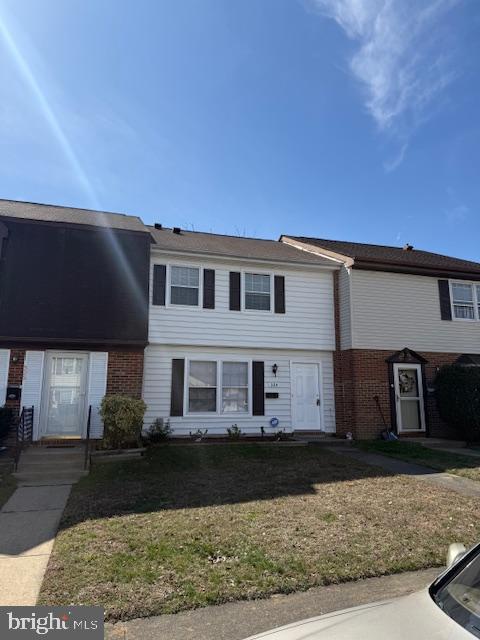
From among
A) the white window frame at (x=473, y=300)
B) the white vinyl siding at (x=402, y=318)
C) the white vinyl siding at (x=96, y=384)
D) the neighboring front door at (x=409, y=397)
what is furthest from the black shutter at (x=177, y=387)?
the white window frame at (x=473, y=300)

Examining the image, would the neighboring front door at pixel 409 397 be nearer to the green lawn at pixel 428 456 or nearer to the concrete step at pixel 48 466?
the green lawn at pixel 428 456

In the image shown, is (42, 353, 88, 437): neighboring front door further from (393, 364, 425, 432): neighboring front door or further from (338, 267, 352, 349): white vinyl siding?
(393, 364, 425, 432): neighboring front door

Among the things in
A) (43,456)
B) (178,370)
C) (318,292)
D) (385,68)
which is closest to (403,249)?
(318,292)

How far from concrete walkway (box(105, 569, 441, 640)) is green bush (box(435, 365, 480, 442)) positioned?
962 centimetres

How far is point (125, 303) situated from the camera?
11.9m

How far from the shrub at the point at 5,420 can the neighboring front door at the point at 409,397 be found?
35.1 ft

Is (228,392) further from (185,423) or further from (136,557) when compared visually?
(136,557)

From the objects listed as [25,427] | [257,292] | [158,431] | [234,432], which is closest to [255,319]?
[257,292]

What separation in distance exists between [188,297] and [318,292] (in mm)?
4261

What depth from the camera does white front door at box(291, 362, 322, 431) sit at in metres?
13.5

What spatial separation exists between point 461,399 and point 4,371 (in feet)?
40.8

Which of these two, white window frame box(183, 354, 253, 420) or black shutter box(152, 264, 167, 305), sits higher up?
black shutter box(152, 264, 167, 305)

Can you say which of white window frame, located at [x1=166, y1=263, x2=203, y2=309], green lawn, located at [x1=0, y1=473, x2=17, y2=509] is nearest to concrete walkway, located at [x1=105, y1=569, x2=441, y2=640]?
green lawn, located at [x1=0, y1=473, x2=17, y2=509]

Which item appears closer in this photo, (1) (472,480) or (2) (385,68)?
(1) (472,480)
